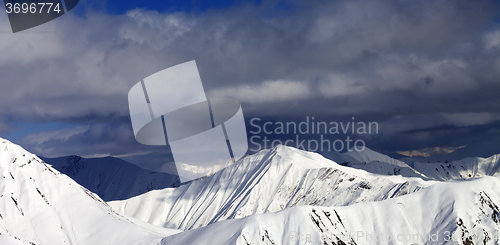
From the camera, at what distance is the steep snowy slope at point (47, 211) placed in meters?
164

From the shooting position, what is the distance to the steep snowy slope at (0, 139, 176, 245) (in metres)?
164

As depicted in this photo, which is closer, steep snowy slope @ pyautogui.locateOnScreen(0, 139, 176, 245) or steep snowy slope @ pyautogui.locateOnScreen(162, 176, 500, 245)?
steep snowy slope @ pyautogui.locateOnScreen(162, 176, 500, 245)

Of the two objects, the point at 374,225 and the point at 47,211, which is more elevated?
the point at 47,211

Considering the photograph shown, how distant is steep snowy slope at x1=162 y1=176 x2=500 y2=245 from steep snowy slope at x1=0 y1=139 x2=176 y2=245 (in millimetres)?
30272

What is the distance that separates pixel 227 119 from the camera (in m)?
142

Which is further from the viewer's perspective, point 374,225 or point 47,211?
point 374,225

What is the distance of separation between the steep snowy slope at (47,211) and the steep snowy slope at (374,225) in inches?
1192

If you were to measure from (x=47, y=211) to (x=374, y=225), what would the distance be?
140m

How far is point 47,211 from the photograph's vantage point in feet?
577

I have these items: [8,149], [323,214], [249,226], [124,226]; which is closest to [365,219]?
[323,214]

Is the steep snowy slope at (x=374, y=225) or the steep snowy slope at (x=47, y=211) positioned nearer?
the steep snowy slope at (x=374, y=225)

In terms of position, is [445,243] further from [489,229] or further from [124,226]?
[124,226]

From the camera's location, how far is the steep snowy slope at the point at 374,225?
495 ft

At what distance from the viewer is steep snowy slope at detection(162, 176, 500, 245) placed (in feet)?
495
